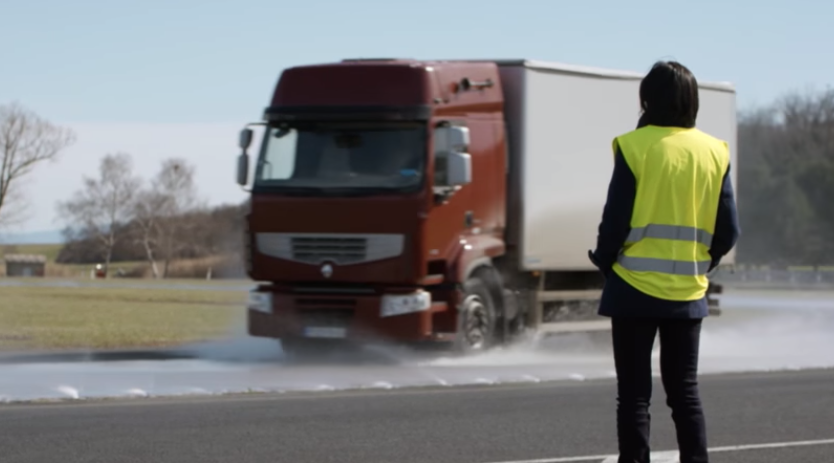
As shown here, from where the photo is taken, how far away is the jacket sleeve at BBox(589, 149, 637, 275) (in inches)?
252

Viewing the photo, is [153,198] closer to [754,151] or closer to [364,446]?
[754,151]

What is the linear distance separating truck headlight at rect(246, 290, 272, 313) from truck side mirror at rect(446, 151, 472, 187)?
7.86 ft

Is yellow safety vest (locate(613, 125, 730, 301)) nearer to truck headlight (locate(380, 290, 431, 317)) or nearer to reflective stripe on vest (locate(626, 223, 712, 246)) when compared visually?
reflective stripe on vest (locate(626, 223, 712, 246))

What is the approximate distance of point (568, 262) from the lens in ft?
65.1

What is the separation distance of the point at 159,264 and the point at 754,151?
5479cm

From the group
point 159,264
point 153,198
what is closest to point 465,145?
point 159,264

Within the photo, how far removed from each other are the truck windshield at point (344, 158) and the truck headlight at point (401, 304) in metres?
1.17

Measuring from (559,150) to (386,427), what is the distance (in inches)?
368

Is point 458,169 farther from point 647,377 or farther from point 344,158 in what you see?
point 647,377

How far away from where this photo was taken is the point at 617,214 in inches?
252

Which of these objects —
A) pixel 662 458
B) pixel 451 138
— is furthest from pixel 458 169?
pixel 662 458

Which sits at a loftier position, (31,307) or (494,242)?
(494,242)

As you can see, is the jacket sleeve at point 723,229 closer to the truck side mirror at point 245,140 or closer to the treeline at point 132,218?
the truck side mirror at point 245,140

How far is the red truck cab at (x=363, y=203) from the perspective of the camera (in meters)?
16.5
